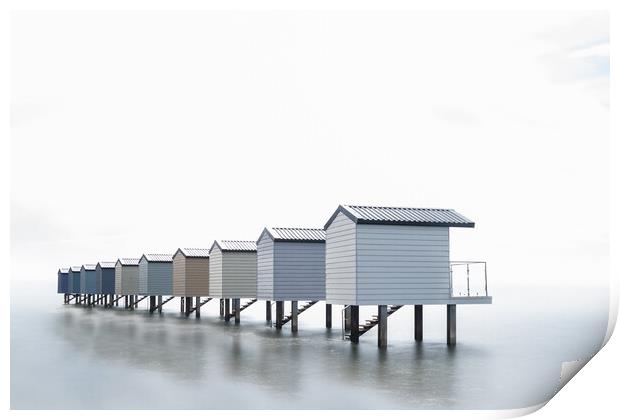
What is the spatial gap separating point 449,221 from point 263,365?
32.4 feet

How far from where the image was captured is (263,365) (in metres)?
26.0

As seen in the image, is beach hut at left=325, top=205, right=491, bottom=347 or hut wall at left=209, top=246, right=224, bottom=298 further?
hut wall at left=209, top=246, right=224, bottom=298

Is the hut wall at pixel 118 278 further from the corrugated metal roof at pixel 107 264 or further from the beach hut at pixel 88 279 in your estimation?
the beach hut at pixel 88 279

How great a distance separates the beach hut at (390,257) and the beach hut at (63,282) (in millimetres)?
72415

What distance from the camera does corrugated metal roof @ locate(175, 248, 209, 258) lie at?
54.4 m

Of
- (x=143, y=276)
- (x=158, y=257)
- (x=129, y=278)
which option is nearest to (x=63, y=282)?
(x=129, y=278)

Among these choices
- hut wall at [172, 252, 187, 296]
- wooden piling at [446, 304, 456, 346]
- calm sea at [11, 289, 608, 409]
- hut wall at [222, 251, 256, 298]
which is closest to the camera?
calm sea at [11, 289, 608, 409]

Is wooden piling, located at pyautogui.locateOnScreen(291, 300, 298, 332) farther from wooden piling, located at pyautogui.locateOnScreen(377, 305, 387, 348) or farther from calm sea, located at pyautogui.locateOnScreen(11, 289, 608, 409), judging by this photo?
wooden piling, located at pyautogui.locateOnScreen(377, 305, 387, 348)

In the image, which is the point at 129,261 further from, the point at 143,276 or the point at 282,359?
the point at 282,359

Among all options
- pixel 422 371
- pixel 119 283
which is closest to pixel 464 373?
pixel 422 371

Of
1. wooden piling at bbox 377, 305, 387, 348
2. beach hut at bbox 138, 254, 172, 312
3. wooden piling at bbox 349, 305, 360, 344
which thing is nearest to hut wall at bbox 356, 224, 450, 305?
wooden piling at bbox 377, 305, 387, 348

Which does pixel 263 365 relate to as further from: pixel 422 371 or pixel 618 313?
pixel 618 313

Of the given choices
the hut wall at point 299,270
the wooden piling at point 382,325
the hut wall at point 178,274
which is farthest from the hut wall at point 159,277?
the wooden piling at point 382,325

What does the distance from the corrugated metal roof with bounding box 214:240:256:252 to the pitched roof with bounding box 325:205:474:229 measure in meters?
15.9
